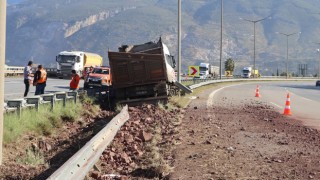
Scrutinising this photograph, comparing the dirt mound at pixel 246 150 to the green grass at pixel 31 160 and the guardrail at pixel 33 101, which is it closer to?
the green grass at pixel 31 160

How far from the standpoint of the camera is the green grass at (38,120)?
11316mm

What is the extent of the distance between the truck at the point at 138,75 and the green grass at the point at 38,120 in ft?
19.5

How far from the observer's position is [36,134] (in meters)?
12.5

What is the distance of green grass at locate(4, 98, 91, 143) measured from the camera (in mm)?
11316

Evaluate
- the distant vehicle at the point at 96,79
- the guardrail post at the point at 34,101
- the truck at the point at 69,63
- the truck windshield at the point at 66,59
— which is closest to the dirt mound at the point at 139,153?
the guardrail post at the point at 34,101

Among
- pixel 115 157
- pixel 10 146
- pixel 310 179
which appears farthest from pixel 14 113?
pixel 310 179

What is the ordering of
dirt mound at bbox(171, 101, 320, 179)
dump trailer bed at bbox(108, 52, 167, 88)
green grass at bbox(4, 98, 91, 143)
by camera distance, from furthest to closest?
dump trailer bed at bbox(108, 52, 167, 88) < green grass at bbox(4, 98, 91, 143) < dirt mound at bbox(171, 101, 320, 179)

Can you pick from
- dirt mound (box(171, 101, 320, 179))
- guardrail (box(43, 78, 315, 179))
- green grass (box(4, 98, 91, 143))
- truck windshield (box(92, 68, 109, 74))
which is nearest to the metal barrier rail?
guardrail (box(43, 78, 315, 179))

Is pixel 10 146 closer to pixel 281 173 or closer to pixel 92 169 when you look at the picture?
pixel 92 169

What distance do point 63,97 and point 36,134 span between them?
504 cm

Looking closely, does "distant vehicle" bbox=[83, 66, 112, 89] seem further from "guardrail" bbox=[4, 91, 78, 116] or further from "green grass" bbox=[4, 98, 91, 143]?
"green grass" bbox=[4, 98, 91, 143]

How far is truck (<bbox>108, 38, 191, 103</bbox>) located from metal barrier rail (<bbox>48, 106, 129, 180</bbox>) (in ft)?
38.0

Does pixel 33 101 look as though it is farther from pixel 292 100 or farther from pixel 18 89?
pixel 292 100

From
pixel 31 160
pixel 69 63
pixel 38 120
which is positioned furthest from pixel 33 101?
pixel 69 63
